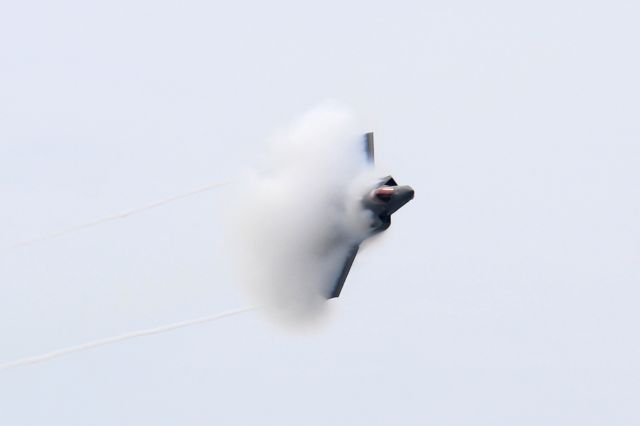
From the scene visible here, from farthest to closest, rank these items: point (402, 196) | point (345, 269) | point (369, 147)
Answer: point (345, 269), point (369, 147), point (402, 196)

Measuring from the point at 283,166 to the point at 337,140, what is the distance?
2917mm

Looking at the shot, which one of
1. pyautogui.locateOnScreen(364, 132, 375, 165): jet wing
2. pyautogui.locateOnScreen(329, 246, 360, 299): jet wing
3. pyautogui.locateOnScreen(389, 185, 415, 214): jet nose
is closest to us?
pyautogui.locateOnScreen(389, 185, 415, 214): jet nose

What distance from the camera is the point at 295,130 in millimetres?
155125

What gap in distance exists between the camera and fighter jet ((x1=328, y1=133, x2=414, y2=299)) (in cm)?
15200

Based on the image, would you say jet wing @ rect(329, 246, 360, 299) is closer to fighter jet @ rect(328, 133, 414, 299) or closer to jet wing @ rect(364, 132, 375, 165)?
fighter jet @ rect(328, 133, 414, 299)

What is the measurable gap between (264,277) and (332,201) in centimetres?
575

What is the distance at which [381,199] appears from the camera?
499ft

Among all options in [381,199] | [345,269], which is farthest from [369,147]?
[345,269]

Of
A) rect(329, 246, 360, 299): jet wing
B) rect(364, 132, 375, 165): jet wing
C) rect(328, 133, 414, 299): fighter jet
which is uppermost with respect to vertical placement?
rect(364, 132, 375, 165): jet wing

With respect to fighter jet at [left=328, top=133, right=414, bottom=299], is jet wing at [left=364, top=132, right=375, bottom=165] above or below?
above

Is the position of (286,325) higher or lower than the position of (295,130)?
lower

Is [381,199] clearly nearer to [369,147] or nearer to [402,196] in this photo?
[402,196]

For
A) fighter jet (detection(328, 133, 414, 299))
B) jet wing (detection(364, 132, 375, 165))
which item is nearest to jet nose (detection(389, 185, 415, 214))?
fighter jet (detection(328, 133, 414, 299))

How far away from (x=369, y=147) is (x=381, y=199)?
3335 millimetres
